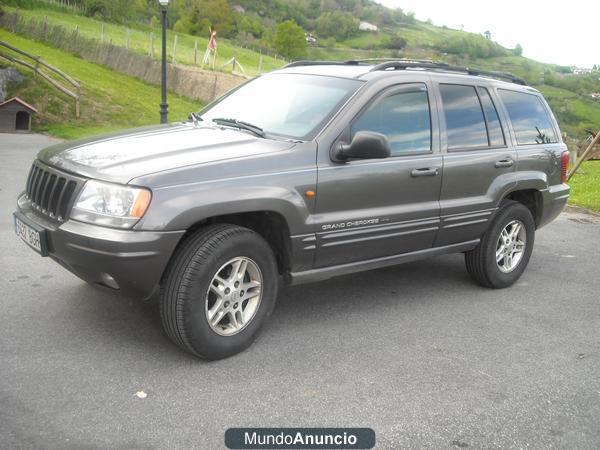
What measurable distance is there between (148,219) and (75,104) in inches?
737

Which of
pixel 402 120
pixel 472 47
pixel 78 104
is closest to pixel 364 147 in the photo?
pixel 402 120

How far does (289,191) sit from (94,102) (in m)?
19.6

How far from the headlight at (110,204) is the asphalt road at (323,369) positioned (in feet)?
2.95

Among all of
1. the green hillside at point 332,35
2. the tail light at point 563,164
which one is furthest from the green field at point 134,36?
the tail light at point 563,164

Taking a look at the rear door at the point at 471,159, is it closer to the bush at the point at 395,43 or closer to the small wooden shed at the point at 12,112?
→ the small wooden shed at the point at 12,112

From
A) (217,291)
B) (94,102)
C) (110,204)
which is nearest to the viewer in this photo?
(110,204)

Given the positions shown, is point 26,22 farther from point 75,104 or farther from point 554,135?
point 554,135

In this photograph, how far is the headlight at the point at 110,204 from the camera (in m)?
3.70

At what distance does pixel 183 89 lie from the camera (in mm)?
29016

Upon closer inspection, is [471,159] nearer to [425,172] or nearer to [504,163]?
[504,163]

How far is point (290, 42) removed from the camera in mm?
87188

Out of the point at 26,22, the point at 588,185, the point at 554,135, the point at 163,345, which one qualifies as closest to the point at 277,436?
the point at 163,345

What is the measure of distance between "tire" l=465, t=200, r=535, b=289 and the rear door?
17 centimetres

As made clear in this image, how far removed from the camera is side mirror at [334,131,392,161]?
4.33 m
